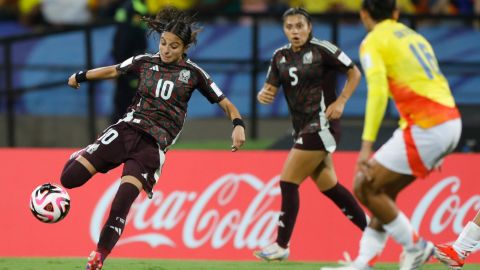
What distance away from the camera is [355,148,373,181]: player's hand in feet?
24.3

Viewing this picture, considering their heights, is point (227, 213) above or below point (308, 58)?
below

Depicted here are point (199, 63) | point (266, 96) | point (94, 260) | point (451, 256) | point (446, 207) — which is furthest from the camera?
point (199, 63)

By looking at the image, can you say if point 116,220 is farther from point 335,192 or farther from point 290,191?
point 335,192

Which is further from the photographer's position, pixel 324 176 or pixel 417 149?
pixel 324 176

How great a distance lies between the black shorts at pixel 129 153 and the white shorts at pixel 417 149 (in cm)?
200

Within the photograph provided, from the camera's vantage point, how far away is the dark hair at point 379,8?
7.68 metres

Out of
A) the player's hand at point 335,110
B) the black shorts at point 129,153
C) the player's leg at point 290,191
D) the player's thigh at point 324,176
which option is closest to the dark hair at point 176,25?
the black shorts at point 129,153

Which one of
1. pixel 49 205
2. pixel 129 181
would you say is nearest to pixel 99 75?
pixel 129 181

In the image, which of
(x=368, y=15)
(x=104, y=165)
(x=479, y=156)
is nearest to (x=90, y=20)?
(x=479, y=156)

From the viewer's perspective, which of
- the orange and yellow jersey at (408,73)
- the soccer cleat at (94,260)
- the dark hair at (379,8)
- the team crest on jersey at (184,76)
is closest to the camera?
the orange and yellow jersey at (408,73)

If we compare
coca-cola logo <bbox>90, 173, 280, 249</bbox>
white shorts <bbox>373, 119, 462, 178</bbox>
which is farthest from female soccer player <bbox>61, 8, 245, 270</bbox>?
coca-cola logo <bbox>90, 173, 280, 249</bbox>

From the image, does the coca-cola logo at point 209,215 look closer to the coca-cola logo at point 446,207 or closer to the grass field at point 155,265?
the grass field at point 155,265

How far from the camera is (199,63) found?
1505 cm

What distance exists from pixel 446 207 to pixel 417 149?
167 inches
